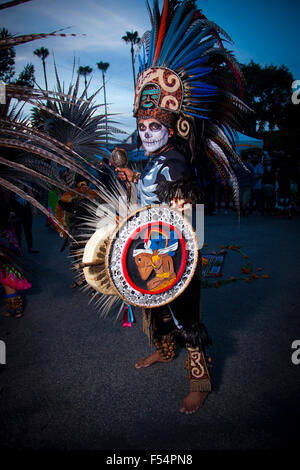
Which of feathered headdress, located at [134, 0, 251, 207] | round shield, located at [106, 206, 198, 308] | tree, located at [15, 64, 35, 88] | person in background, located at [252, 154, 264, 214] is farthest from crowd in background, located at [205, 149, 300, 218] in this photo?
tree, located at [15, 64, 35, 88]

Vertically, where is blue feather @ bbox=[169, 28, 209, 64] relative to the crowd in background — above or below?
above

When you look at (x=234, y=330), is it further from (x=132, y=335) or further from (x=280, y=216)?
(x=280, y=216)

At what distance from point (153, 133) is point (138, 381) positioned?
5.94 ft

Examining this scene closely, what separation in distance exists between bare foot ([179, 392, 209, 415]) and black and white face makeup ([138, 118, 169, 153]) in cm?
166

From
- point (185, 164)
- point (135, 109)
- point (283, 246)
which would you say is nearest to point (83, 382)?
point (185, 164)

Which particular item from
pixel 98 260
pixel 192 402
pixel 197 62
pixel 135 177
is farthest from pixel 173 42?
pixel 192 402

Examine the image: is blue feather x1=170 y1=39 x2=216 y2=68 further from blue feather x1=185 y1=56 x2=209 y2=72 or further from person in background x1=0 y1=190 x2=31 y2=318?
person in background x1=0 y1=190 x2=31 y2=318

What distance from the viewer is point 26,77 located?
1.42m

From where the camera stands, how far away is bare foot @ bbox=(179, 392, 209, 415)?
1934mm

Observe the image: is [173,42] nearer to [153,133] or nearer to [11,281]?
[153,133]

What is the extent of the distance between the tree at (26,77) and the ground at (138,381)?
0.83 meters

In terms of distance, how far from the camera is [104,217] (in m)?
1.85

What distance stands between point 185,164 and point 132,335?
1893mm
